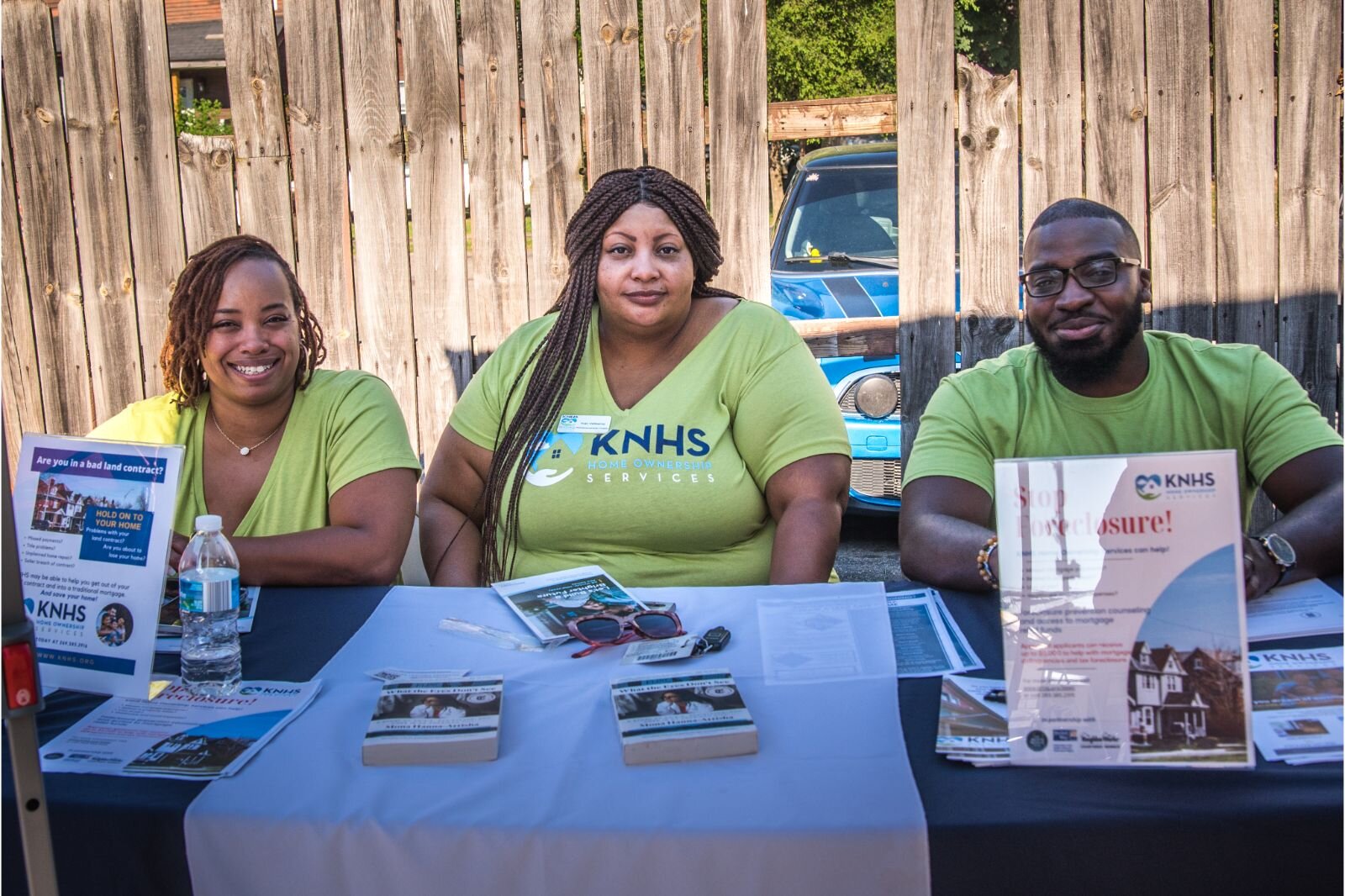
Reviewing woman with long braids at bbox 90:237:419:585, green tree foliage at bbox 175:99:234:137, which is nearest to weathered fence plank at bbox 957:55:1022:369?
woman with long braids at bbox 90:237:419:585

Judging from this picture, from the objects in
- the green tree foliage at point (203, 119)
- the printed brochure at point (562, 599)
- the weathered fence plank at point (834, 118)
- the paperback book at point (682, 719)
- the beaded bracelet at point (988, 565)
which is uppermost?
the green tree foliage at point (203, 119)

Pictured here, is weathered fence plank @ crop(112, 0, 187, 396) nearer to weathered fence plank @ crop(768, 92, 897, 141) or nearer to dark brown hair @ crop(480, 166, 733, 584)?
dark brown hair @ crop(480, 166, 733, 584)

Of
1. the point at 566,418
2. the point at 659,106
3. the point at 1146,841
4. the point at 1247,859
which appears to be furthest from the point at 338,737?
the point at 659,106

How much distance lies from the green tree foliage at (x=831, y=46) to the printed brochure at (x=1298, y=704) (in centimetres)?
1311

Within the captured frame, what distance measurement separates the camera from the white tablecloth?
49.9 inches

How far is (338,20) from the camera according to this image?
3.84 metres

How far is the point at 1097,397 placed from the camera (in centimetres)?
270

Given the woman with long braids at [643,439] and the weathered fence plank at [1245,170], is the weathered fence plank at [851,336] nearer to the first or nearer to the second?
the weathered fence plank at [1245,170]

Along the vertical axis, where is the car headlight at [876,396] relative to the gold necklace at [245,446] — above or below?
below

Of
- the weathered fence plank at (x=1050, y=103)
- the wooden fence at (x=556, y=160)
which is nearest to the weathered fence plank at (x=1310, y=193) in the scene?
the wooden fence at (x=556, y=160)

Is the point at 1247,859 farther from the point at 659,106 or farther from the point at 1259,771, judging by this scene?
the point at 659,106

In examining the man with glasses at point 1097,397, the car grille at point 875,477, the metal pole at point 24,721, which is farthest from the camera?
the car grille at point 875,477

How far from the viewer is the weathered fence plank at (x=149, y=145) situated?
3.99 meters

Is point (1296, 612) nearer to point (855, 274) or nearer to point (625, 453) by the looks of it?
point (625, 453)
